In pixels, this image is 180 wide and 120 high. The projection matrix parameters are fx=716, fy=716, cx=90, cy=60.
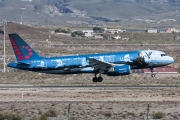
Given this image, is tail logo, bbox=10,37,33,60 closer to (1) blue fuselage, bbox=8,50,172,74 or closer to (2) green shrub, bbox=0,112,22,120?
(1) blue fuselage, bbox=8,50,172,74

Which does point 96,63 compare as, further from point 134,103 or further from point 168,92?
point 134,103

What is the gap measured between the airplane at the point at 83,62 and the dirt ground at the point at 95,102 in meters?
5.53

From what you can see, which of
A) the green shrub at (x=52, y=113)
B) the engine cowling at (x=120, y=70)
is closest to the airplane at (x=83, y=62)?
the engine cowling at (x=120, y=70)

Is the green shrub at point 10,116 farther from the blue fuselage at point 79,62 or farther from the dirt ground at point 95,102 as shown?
the blue fuselage at point 79,62

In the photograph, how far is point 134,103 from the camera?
5731 centimetres

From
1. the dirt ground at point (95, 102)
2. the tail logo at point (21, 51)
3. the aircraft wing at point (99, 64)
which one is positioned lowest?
the dirt ground at point (95, 102)

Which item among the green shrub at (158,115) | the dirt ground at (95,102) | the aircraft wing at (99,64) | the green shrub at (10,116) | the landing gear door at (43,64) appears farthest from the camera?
the landing gear door at (43,64)

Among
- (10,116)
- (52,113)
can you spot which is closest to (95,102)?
(52,113)

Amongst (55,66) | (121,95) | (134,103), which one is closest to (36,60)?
(55,66)

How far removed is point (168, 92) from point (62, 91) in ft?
32.8

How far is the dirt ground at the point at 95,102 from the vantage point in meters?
50.4

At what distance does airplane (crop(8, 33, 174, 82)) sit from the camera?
75062mm

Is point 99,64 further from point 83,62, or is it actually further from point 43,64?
point 43,64

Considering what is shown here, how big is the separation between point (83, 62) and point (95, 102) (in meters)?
19.0
